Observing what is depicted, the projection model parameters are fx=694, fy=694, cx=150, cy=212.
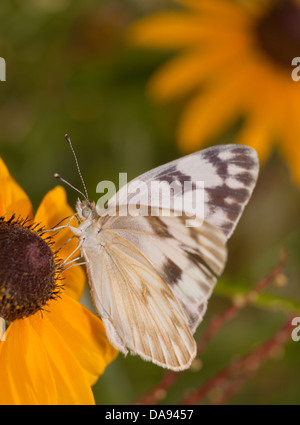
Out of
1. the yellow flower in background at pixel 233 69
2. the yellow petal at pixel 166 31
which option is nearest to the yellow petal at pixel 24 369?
the yellow flower in background at pixel 233 69

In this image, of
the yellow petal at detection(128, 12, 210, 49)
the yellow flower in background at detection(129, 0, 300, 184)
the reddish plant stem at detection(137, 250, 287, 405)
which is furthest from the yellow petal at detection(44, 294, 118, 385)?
the yellow petal at detection(128, 12, 210, 49)

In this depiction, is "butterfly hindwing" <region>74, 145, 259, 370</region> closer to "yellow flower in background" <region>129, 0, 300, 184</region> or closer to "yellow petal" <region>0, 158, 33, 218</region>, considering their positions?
"yellow petal" <region>0, 158, 33, 218</region>

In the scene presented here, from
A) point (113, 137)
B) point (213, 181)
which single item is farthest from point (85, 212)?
point (113, 137)

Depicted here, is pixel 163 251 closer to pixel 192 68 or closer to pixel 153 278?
pixel 153 278

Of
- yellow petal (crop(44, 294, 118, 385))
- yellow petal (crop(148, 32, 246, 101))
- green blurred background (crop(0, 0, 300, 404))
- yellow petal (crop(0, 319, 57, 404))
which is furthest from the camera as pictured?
yellow petal (crop(148, 32, 246, 101))

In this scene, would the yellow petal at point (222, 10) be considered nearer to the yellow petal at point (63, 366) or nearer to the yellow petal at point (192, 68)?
the yellow petal at point (192, 68)

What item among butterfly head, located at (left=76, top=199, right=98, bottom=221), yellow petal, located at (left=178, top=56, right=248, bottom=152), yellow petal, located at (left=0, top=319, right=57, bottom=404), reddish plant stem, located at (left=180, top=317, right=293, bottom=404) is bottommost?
reddish plant stem, located at (left=180, top=317, right=293, bottom=404)
